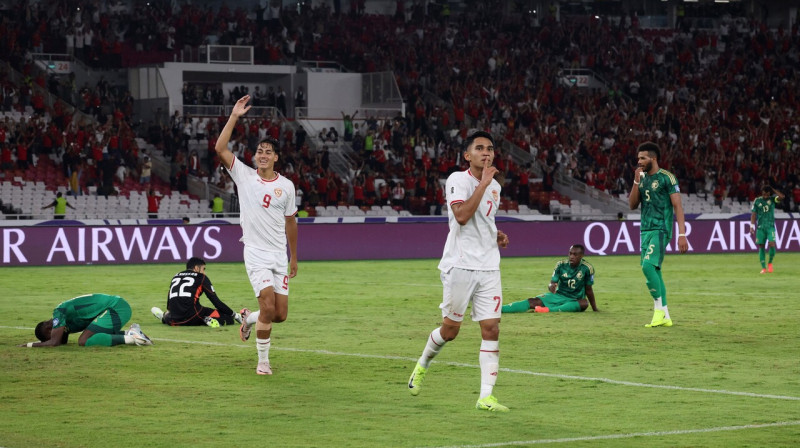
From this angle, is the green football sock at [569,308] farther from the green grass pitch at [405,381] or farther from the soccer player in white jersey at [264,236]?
the soccer player in white jersey at [264,236]

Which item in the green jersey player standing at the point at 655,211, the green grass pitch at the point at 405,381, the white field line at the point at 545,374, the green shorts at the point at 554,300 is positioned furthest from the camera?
the green shorts at the point at 554,300

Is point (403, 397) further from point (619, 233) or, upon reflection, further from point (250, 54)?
point (250, 54)

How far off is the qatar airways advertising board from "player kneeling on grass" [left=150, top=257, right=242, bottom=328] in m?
14.6

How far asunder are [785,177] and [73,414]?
40693 millimetres

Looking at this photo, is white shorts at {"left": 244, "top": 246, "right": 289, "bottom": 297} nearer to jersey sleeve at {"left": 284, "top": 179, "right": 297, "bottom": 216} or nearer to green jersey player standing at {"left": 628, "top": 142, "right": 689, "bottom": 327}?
jersey sleeve at {"left": 284, "top": 179, "right": 297, "bottom": 216}

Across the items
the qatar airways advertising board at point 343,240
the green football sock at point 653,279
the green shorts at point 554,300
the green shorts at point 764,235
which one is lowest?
the qatar airways advertising board at point 343,240

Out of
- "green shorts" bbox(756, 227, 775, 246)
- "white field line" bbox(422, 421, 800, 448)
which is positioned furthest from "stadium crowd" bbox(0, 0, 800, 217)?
"white field line" bbox(422, 421, 800, 448)

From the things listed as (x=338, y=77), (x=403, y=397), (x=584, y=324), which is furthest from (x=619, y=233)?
(x=403, y=397)

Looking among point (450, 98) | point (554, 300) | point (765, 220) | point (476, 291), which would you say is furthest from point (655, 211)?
point (450, 98)

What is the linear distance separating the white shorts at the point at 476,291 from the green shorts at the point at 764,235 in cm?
2050

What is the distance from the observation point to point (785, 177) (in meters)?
45.9

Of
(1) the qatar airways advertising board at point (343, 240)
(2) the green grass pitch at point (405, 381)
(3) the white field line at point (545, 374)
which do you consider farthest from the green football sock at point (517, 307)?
(1) the qatar airways advertising board at point (343, 240)

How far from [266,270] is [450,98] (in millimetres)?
37320

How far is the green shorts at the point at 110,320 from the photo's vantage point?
45.2 ft
